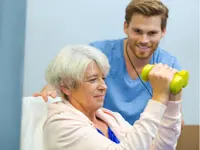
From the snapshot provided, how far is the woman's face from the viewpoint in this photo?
112 cm

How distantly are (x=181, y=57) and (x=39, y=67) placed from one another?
893 millimetres

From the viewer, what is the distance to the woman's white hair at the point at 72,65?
1.10 metres

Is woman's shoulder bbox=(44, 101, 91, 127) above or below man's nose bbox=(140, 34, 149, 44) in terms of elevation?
below

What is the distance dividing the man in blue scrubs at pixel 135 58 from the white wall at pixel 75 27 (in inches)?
18.0

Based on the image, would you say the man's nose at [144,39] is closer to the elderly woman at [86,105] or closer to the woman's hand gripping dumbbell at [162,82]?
the elderly woman at [86,105]

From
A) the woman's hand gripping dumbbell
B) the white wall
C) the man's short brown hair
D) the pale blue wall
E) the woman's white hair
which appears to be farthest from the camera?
the white wall

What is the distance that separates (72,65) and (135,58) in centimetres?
65

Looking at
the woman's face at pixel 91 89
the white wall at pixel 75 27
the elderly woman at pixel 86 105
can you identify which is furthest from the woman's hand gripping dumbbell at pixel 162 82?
the white wall at pixel 75 27

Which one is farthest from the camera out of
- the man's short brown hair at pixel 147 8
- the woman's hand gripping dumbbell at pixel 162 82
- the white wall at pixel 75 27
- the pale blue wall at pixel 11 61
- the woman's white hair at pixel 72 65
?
the white wall at pixel 75 27

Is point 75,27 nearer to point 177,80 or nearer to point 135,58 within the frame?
point 135,58

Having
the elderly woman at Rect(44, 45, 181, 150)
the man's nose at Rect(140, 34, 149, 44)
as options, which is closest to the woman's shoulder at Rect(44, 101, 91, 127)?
the elderly woman at Rect(44, 45, 181, 150)

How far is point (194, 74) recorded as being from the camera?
2.32 metres

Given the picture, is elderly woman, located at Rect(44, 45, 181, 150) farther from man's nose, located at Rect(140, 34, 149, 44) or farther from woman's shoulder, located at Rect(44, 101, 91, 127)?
man's nose, located at Rect(140, 34, 149, 44)

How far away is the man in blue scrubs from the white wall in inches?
18.0
